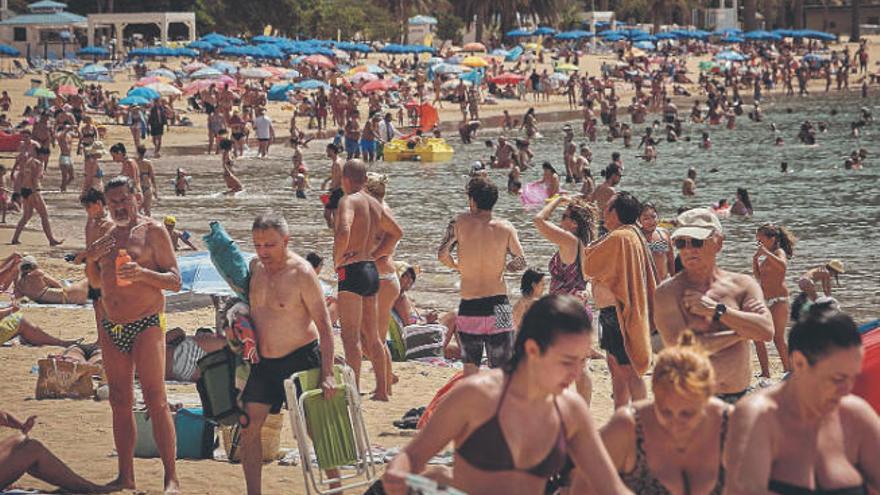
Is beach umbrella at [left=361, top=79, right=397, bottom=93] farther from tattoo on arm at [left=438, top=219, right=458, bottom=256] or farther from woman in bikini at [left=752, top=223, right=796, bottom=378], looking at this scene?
tattoo on arm at [left=438, top=219, right=458, bottom=256]

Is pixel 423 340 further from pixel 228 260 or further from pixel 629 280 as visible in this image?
pixel 228 260

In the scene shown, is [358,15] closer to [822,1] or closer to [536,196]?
[822,1]

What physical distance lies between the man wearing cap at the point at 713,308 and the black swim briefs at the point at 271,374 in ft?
5.22

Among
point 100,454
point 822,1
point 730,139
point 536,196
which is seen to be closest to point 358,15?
point 730,139

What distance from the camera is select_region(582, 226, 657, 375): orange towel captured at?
6.79 meters

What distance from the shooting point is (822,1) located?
97938mm

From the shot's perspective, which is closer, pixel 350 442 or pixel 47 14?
pixel 350 442

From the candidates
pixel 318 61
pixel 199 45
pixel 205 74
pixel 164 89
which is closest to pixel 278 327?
pixel 164 89

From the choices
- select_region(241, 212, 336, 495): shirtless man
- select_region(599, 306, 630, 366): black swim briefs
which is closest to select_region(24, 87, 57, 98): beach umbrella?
select_region(599, 306, 630, 366): black swim briefs

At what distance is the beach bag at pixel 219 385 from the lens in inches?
250

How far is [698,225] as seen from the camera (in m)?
5.41

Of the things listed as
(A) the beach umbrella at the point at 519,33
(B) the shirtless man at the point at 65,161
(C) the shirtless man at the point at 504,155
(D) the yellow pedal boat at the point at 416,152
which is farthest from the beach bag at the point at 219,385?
(A) the beach umbrella at the point at 519,33

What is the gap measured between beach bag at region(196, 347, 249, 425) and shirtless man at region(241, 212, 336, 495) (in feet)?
0.77

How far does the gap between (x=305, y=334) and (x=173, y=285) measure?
704mm
